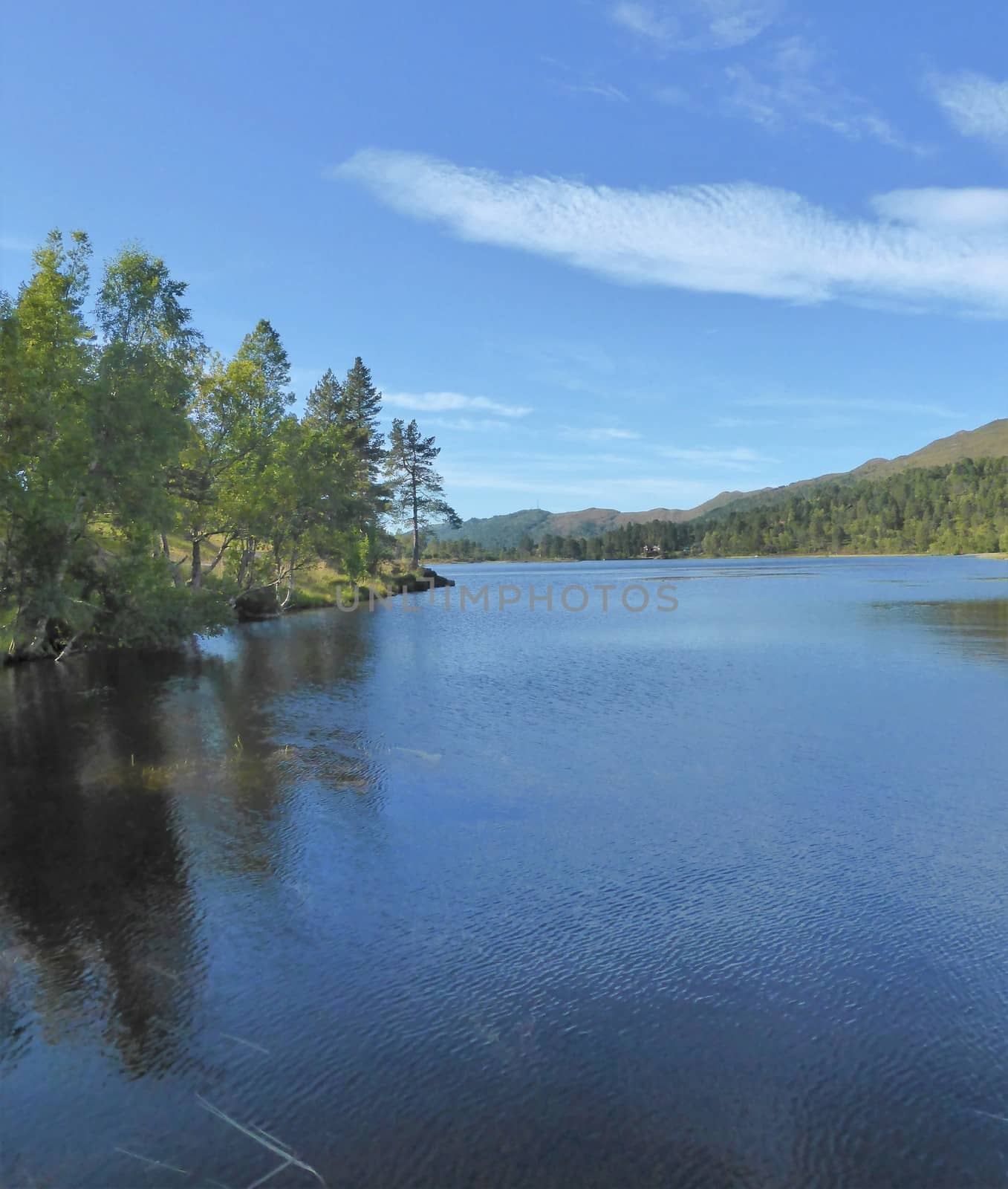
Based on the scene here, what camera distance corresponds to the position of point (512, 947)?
11.7 metres

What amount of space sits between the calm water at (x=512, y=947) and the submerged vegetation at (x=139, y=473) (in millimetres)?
7377

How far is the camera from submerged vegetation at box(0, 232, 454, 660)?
28266 millimetres

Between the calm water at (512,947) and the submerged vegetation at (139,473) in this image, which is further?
the submerged vegetation at (139,473)

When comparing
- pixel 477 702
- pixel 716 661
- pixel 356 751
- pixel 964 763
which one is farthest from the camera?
pixel 716 661

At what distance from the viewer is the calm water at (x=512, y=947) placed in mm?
7879

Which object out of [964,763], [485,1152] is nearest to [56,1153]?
[485,1152]

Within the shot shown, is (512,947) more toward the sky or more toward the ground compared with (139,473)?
more toward the ground

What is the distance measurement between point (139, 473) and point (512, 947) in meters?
25.2

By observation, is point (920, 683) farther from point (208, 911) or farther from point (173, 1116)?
point (173, 1116)

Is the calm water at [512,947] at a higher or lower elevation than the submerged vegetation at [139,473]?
lower

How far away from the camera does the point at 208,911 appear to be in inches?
509

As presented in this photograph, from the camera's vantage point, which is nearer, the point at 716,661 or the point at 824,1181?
the point at 824,1181

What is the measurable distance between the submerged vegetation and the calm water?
738 centimetres

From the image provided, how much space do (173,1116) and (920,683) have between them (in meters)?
29.2
